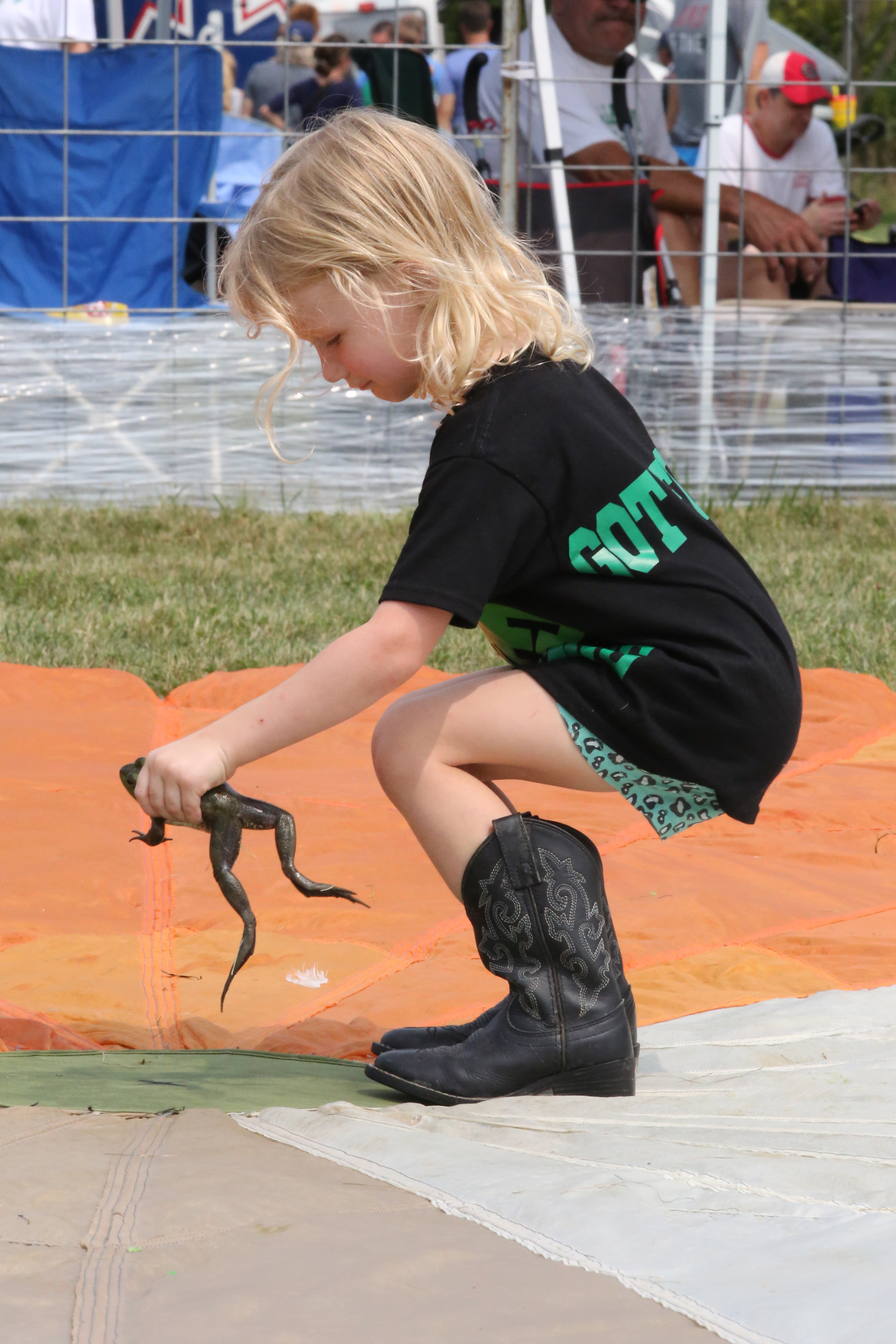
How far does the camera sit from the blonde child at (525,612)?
60.9 inches

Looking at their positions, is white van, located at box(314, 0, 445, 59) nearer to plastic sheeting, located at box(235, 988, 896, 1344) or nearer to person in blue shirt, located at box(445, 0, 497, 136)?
person in blue shirt, located at box(445, 0, 497, 136)

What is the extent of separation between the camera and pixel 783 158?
17.8ft

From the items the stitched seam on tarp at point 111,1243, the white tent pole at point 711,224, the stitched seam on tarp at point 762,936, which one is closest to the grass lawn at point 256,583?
the white tent pole at point 711,224

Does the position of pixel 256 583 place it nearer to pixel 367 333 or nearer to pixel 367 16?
pixel 367 16

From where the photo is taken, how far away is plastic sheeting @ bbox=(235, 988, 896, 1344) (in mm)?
986

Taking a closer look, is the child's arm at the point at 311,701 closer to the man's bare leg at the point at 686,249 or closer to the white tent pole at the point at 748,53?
the man's bare leg at the point at 686,249

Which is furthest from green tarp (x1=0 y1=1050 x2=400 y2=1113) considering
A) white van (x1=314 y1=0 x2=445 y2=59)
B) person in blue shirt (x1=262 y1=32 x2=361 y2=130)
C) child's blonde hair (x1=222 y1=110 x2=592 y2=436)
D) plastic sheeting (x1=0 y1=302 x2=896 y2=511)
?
white van (x1=314 y1=0 x2=445 y2=59)

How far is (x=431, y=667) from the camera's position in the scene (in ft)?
10.9

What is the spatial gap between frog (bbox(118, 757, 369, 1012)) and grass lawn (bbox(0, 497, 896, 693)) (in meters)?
1.90

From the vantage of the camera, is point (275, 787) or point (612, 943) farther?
point (275, 787)

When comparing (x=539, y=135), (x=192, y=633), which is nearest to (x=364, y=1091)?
(x=192, y=633)

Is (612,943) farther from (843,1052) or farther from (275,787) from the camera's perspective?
(275,787)

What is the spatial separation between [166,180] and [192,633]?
8.02 ft

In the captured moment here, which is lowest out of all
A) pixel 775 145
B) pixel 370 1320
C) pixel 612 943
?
pixel 612 943
